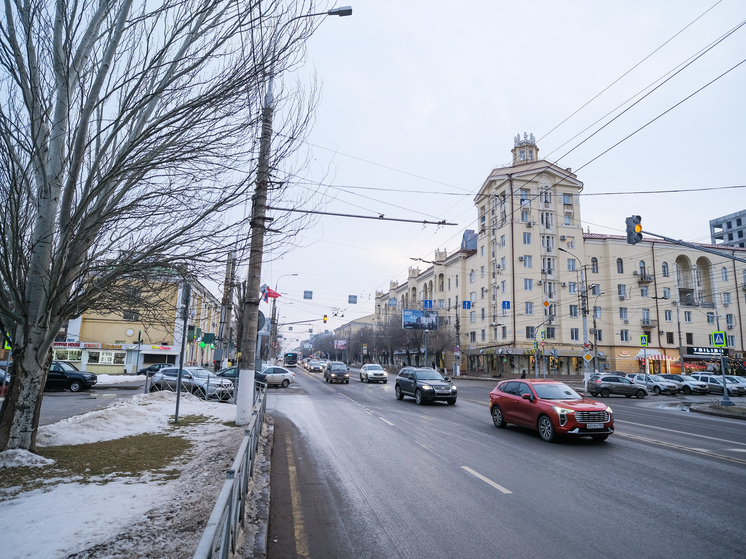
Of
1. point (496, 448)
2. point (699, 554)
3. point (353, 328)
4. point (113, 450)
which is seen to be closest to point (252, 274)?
point (113, 450)

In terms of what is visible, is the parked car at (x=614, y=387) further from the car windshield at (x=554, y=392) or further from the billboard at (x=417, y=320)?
the billboard at (x=417, y=320)

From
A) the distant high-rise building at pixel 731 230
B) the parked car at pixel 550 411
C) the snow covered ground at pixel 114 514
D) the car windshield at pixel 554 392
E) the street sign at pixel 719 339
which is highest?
the distant high-rise building at pixel 731 230

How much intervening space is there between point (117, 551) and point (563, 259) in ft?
200

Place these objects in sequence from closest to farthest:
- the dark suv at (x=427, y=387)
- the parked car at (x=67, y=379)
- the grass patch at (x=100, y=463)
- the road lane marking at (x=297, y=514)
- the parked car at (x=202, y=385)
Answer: the road lane marking at (x=297, y=514), the grass patch at (x=100, y=463), the dark suv at (x=427, y=387), the parked car at (x=202, y=385), the parked car at (x=67, y=379)

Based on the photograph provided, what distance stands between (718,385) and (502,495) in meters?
39.6

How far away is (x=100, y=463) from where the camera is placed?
24.8ft

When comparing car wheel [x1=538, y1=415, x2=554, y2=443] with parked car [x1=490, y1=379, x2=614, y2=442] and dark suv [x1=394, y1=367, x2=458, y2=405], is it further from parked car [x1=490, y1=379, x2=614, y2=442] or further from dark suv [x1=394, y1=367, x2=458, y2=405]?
dark suv [x1=394, y1=367, x2=458, y2=405]

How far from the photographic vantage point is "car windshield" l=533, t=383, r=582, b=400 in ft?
40.6

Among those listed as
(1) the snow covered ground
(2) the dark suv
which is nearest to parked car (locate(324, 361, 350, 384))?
(2) the dark suv

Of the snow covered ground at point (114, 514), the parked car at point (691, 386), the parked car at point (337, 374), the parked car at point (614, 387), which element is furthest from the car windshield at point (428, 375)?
the parked car at point (691, 386)

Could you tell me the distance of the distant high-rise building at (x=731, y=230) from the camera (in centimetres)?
10200

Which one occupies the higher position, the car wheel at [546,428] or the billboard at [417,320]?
the billboard at [417,320]

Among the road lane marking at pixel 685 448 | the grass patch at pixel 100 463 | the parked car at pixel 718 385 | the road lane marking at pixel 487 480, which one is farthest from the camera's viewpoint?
the parked car at pixel 718 385

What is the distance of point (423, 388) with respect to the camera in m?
21.1
